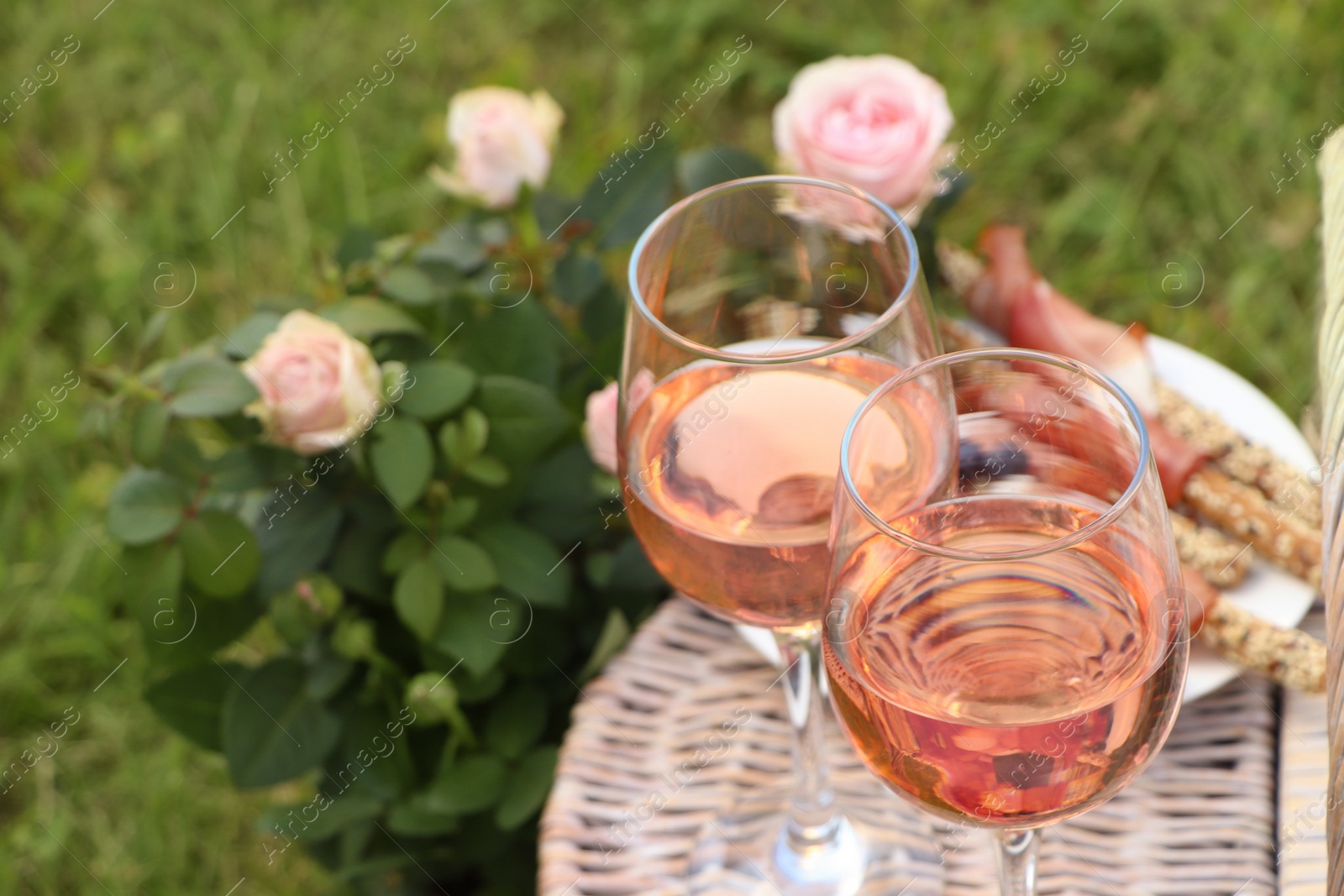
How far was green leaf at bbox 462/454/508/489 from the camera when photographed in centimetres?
117

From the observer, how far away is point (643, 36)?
2521 millimetres

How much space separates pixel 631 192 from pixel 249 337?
416 millimetres

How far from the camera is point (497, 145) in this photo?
1.36m

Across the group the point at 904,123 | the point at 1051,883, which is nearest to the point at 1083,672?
the point at 1051,883

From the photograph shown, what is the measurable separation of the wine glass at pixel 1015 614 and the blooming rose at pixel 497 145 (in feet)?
2.58

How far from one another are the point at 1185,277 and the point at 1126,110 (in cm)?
40

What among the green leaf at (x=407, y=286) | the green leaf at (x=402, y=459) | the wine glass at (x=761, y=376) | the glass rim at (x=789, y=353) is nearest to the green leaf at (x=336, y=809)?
the green leaf at (x=402, y=459)

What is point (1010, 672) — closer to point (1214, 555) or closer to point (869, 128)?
point (1214, 555)

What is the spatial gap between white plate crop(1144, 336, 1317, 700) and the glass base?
22cm

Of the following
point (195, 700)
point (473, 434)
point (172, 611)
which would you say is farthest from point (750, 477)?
point (195, 700)

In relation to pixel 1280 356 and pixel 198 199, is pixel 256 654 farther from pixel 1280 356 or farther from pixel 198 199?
pixel 1280 356

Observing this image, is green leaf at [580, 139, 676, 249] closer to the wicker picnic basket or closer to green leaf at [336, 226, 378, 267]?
green leaf at [336, 226, 378, 267]

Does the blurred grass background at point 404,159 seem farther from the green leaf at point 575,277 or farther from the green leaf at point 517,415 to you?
the green leaf at point 517,415

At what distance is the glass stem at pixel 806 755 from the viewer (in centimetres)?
86
